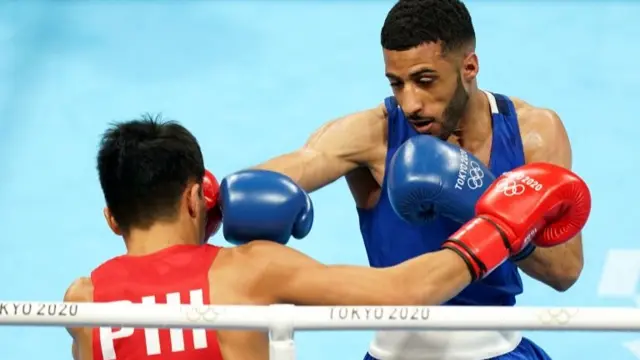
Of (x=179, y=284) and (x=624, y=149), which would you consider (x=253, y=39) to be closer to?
(x=624, y=149)

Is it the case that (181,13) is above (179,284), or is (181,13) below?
above

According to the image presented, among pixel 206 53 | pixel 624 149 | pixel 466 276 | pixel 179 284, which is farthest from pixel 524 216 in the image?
pixel 206 53

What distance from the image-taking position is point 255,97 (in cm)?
651

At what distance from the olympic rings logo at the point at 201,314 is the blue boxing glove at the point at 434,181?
32.5 inches

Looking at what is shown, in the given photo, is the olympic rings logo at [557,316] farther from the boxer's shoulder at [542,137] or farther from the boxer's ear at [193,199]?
the boxer's shoulder at [542,137]

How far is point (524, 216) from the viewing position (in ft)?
8.55

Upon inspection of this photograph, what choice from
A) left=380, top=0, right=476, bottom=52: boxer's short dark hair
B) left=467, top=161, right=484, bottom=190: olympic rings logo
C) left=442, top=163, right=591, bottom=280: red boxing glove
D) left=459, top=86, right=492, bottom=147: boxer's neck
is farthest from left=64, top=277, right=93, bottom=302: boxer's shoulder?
left=459, top=86, right=492, bottom=147: boxer's neck

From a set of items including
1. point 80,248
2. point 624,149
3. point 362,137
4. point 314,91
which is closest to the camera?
point 362,137

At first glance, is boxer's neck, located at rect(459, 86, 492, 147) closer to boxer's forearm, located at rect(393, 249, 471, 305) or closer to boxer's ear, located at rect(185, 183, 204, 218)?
boxer's forearm, located at rect(393, 249, 471, 305)

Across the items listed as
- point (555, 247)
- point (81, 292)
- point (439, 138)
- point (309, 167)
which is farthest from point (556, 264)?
point (81, 292)

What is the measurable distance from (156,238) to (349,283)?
42 centimetres

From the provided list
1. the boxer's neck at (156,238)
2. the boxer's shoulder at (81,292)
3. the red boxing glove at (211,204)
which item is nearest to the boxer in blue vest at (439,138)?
the red boxing glove at (211,204)

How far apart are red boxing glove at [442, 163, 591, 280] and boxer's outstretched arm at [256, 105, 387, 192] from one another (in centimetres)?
52

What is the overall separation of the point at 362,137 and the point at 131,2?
5001mm
